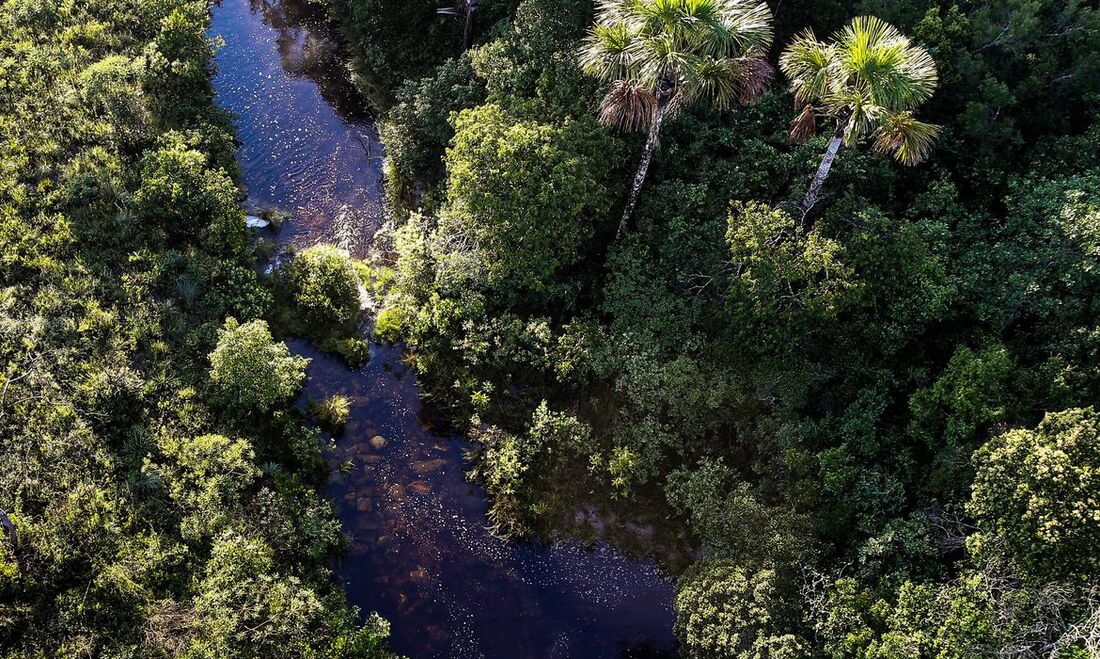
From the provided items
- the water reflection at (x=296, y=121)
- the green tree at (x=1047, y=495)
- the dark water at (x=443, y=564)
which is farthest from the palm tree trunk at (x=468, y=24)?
the green tree at (x=1047, y=495)

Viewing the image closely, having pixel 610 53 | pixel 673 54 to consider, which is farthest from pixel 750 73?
pixel 610 53

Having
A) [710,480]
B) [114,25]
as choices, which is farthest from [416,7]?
[710,480]

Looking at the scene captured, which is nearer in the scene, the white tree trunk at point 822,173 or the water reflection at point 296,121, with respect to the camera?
the white tree trunk at point 822,173

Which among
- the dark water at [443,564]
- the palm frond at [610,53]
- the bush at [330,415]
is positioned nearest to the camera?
the palm frond at [610,53]

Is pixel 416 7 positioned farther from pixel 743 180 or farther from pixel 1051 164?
pixel 1051 164

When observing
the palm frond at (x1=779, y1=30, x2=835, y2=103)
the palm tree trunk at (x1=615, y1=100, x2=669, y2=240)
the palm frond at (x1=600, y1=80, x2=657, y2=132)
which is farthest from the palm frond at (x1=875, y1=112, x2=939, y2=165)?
the palm frond at (x1=600, y1=80, x2=657, y2=132)

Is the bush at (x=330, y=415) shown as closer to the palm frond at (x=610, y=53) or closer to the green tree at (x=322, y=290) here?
the green tree at (x=322, y=290)

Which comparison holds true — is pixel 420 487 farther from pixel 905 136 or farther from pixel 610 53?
pixel 905 136
